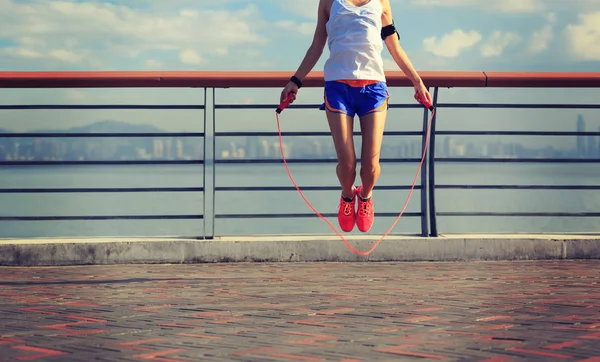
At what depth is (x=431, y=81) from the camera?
6.16m

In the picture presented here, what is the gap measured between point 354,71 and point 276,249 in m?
1.80

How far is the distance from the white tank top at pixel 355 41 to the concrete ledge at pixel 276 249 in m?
1.64

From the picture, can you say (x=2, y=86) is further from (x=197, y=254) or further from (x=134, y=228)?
(x=134, y=228)

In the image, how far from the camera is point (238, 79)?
6.04m

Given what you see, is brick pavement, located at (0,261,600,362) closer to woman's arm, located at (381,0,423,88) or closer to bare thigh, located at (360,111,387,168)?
bare thigh, located at (360,111,387,168)

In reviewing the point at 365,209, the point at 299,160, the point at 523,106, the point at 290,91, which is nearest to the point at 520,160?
the point at 523,106

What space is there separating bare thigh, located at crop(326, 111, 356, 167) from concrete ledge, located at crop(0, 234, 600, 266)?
1.14 m

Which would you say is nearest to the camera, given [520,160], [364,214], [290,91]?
[290,91]

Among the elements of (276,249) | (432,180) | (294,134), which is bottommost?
(276,249)

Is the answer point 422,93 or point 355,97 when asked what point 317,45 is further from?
point 422,93

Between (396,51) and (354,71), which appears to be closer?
(354,71)

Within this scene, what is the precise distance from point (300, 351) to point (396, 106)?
3.70 meters

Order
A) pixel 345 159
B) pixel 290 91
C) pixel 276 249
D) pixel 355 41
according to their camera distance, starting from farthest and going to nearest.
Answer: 1. pixel 276 249
2. pixel 345 159
3. pixel 290 91
4. pixel 355 41

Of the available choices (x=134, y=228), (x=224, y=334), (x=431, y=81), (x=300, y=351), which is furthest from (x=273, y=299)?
(x=134, y=228)
